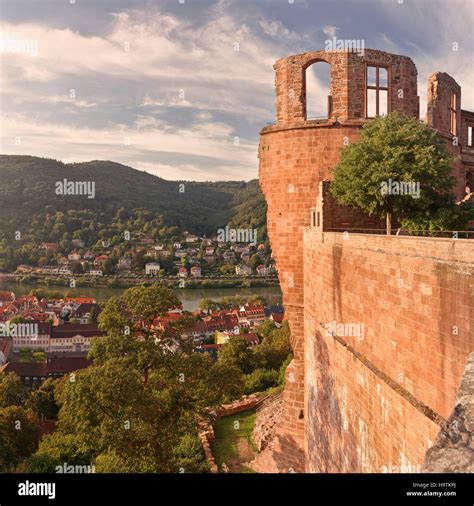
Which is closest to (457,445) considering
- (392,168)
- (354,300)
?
(354,300)

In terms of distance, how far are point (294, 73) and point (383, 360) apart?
8825 mm

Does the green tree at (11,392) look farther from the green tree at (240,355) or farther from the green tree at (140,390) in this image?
the green tree at (140,390)

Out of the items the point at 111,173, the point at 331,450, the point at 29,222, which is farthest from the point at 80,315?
the point at 331,450

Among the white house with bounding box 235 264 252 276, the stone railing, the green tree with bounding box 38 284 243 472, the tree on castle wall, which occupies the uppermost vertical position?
the tree on castle wall

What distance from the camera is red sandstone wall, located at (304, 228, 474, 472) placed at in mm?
5301

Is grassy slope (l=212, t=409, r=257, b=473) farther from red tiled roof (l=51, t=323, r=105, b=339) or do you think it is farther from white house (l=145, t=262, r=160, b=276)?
white house (l=145, t=262, r=160, b=276)

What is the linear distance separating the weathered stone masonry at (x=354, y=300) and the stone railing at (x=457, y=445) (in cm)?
205

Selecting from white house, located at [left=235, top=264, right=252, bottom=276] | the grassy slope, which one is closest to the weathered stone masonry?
the grassy slope

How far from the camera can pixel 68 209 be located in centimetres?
7988

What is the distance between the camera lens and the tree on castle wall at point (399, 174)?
11.2 meters

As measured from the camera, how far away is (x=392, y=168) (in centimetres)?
1128

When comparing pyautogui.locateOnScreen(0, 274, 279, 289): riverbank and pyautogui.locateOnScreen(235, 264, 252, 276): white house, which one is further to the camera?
pyautogui.locateOnScreen(235, 264, 252, 276): white house

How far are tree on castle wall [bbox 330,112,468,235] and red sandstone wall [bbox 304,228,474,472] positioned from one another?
1806 mm

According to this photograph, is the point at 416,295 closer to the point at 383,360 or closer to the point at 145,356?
the point at 383,360
